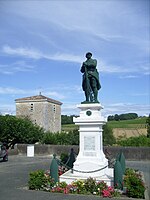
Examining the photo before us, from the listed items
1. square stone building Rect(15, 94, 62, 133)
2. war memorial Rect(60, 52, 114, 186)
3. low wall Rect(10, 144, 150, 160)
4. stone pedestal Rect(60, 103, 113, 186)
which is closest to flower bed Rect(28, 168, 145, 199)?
war memorial Rect(60, 52, 114, 186)

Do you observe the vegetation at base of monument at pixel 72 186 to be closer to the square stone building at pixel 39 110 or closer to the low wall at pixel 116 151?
the low wall at pixel 116 151

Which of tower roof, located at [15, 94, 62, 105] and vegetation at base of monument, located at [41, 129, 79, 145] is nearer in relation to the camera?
vegetation at base of monument, located at [41, 129, 79, 145]

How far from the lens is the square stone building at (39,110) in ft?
155

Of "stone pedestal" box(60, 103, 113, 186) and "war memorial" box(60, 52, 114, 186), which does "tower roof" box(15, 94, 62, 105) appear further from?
"stone pedestal" box(60, 103, 113, 186)

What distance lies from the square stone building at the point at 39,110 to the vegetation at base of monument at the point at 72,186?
37.5 metres

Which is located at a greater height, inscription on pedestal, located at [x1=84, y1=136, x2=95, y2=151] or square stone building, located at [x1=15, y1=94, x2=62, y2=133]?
square stone building, located at [x1=15, y1=94, x2=62, y2=133]

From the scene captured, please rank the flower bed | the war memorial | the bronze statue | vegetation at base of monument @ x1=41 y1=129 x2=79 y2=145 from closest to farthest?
the flower bed, the war memorial, the bronze statue, vegetation at base of monument @ x1=41 y1=129 x2=79 y2=145

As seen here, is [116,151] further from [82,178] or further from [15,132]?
[15,132]

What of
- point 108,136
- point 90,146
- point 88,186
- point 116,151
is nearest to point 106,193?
point 88,186

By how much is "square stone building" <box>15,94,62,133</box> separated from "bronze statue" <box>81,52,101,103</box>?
35.7 metres

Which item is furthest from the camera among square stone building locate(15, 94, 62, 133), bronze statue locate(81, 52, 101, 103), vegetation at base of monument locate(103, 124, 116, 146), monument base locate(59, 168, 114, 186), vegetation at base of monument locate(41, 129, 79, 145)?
square stone building locate(15, 94, 62, 133)

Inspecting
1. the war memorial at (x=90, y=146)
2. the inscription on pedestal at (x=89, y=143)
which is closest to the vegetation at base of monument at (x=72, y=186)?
the war memorial at (x=90, y=146)

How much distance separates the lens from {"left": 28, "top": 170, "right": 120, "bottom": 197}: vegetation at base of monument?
29.6 ft

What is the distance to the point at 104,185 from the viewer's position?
9.25 metres
